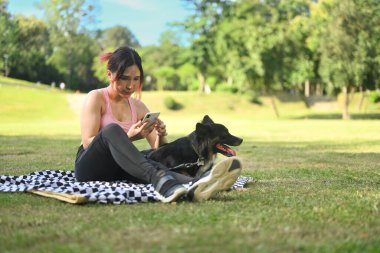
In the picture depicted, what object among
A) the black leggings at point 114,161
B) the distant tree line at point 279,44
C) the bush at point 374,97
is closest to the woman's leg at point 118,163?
the black leggings at point 114,161

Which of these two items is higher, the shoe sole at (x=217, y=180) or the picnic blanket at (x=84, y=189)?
the shoe sole at (x=217, y=180)

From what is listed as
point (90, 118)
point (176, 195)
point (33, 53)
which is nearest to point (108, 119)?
point (90, 118)

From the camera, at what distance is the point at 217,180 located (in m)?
3.94

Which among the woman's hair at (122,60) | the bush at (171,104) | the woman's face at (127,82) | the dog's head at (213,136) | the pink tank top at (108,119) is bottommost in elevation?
the bush at (171,104)

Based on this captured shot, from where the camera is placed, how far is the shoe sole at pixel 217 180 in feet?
12.7

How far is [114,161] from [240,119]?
3352 cm

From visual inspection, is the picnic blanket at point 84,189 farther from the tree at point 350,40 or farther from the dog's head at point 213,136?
the tree at point 350,40

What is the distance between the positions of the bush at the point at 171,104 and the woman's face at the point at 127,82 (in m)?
→ 40.1

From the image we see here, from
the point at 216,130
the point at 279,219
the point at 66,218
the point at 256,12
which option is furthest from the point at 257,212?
the point at 256,12

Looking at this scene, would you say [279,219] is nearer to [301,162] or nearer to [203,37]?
[301,162]

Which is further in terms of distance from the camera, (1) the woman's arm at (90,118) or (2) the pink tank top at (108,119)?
(2) the pink tank top at (108,119)

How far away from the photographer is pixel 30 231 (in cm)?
296

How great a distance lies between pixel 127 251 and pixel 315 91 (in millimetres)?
64884

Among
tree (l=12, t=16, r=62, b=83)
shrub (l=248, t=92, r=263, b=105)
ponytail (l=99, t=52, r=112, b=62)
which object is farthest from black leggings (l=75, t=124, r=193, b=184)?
tree (l=12, t=16, r=62, b=83)
